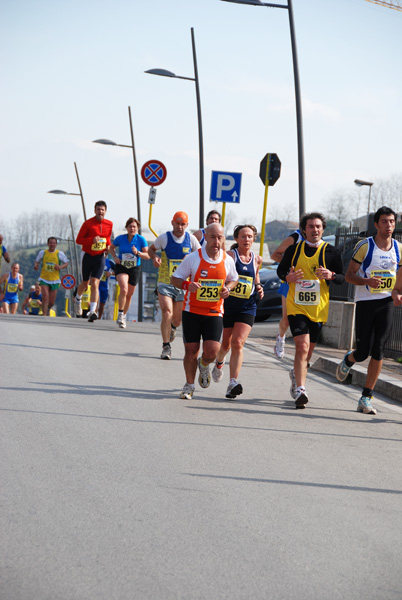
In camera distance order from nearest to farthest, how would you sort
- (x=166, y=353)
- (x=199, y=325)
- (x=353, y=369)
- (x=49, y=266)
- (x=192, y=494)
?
(x=192, y=494), (x=199, y=325), (x=353, y=369), (x=166, y=353), (x=49, y=266)

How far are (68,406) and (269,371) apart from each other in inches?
Answer: 173

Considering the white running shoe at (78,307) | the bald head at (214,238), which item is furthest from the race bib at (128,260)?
the bald head at (214,238)

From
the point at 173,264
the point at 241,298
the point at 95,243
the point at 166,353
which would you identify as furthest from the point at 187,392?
the point at 95,243

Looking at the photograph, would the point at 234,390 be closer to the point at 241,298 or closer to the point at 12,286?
the point at 241,298

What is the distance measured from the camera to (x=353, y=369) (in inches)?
452

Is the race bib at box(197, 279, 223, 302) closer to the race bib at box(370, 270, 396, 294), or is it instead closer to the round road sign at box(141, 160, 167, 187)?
the race bib at box(370, 270, 396, 294)

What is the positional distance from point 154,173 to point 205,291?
11941 mm

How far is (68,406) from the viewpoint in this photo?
8.04 m

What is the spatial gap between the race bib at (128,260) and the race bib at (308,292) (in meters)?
7.30

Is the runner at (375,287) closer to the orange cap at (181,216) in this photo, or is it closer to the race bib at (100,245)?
the orange cap at (181,216)

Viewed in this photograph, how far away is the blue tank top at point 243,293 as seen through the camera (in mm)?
9375

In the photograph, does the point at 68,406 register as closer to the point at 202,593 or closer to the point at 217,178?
the point at 202,593

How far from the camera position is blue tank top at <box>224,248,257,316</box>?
→ 9.38 meters

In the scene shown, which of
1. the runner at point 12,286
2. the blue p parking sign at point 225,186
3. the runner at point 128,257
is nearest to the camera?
the runner at point 128,257
